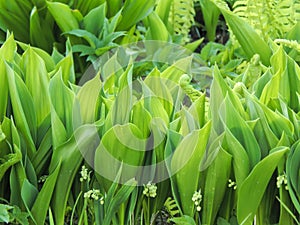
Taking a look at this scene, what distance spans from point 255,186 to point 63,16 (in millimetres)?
1578

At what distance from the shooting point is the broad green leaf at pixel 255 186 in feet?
5.86

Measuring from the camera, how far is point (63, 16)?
3105 mm

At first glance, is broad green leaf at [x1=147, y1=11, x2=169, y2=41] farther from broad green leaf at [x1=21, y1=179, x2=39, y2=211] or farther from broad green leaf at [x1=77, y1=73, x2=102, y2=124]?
broad green leaf at [x1=21, y1=179, x2=39, y2=211]

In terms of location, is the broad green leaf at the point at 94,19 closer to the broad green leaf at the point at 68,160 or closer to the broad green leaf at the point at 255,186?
the broad green leaf at the point at 68,160

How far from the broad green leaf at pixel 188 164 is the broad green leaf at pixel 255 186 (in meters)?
0.13

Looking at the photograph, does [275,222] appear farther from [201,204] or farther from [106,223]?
[106,223]

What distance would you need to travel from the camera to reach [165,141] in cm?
190

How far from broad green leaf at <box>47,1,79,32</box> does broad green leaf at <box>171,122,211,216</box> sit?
56.9 inches

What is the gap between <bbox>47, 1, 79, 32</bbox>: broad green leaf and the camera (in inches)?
122

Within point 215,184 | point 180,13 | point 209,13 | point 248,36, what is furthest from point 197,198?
point 209,13

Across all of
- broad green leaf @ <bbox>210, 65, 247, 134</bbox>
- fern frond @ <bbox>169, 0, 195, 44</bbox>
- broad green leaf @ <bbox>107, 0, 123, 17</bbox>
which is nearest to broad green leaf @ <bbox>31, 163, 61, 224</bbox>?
broad green leaf @ <bbox>210, 65, 247, 134</bbox>

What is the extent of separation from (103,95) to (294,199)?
636 millimetres

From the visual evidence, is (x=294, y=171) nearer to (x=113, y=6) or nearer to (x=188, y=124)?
(x=188, y=124)

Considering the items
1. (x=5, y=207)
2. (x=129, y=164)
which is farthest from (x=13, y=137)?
(x=129, y=164)
